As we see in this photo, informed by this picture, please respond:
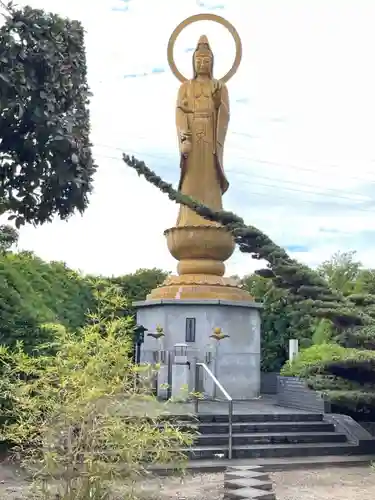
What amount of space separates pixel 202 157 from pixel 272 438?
26.2ft

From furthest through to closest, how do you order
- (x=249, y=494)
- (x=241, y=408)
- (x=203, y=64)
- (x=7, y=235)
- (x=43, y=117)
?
(x=203, y=64)
(x=241, y=408)
(x=7, y=235)
(x=249, y=494)
(x=43, y=117)

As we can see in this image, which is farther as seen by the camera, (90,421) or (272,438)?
(272,438)

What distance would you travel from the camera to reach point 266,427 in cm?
981

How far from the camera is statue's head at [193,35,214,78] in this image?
51.6 feet

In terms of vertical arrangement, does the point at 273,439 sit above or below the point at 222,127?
below

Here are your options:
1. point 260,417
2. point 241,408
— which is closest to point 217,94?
point 241,408

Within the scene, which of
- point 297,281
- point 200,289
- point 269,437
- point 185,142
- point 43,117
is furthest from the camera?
point 185,142

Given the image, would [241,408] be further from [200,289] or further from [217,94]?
[217,94]

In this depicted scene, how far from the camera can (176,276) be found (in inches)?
590

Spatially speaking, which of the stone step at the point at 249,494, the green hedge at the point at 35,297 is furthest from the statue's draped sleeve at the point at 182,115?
the stone step at the point at 249,494

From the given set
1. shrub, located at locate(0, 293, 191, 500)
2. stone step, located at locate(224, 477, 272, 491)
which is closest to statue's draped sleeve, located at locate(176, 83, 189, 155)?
stone step, located at locate(224, 477, 272, 491)

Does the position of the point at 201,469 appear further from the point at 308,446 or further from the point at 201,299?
the point at 201,299

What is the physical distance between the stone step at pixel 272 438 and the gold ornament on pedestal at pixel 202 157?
549 centimetres

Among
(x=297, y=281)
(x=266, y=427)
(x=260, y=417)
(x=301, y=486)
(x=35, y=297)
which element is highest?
(x=35, y=297)
